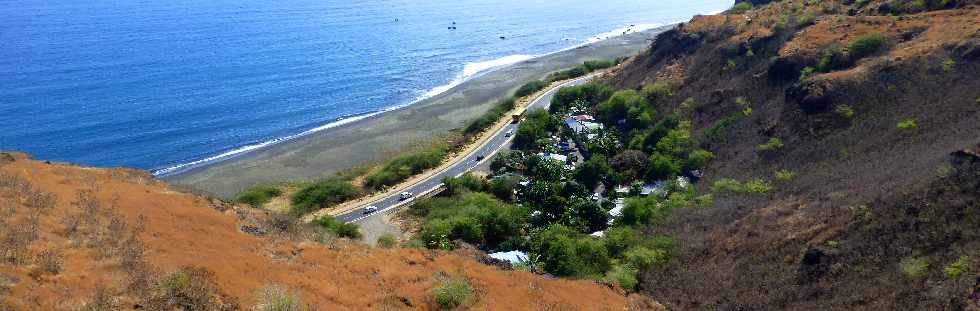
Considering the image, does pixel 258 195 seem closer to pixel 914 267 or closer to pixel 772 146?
pixel 772 146

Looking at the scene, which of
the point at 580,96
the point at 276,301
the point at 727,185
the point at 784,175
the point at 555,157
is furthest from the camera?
the point at 580,96

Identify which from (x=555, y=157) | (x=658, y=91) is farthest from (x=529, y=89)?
(x=555, y=157)

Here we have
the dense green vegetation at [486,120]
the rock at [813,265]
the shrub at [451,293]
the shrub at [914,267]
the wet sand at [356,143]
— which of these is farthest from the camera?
the dense green vegetation at [486,120]

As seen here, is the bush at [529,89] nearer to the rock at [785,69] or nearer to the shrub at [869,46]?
the rock at [785,69]

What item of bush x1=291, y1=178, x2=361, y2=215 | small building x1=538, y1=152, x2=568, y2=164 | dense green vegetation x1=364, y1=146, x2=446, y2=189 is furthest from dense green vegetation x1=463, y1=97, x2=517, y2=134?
bush x1=291, y1=178, x2=361, y2=215

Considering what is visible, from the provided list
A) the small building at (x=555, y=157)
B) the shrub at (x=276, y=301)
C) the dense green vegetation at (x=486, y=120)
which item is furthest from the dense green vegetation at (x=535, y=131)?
the shrub at (x=276, y=301)

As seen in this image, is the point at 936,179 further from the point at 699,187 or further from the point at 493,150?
the point at 493,150

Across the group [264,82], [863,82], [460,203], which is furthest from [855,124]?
[264,82]
